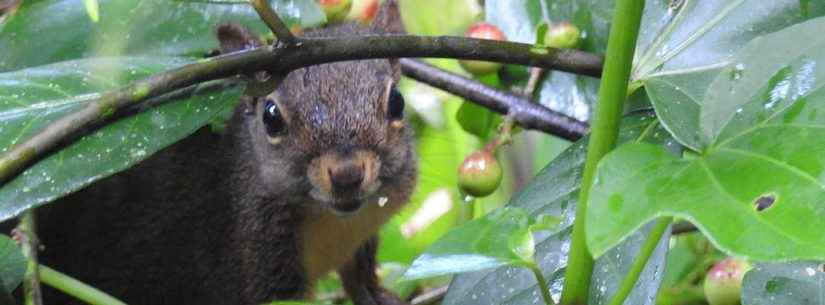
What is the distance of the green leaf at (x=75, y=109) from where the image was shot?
3.55 ft

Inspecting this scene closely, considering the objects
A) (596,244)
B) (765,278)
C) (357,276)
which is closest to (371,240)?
(357,276)

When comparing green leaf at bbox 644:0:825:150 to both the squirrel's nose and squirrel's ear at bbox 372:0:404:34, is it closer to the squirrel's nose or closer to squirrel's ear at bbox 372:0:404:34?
the squirrel's nose

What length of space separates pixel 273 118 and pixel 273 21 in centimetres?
63

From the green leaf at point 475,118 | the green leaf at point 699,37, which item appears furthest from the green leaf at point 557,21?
the green leaf at point 699,37

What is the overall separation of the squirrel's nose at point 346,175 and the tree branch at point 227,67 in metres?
0.40

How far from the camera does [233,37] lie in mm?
1516

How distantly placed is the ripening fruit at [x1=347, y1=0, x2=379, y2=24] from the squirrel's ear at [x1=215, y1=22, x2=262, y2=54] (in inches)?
10.9

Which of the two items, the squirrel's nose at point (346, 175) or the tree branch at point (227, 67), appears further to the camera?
the squirrel's nose at point (346, 175)

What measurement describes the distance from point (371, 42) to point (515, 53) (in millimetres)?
159

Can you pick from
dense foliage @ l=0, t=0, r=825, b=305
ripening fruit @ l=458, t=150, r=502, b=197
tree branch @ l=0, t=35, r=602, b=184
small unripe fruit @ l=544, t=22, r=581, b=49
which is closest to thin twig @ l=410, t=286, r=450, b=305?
dense foliage @ l=0, t=0, r=825, b=305

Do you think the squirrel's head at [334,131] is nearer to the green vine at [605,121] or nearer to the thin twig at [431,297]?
the thin twig at [431,297]

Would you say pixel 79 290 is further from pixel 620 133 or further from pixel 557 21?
pixel 557 21

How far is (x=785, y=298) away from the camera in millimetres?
983

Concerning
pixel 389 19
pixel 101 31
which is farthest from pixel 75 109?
pixel 389 19
